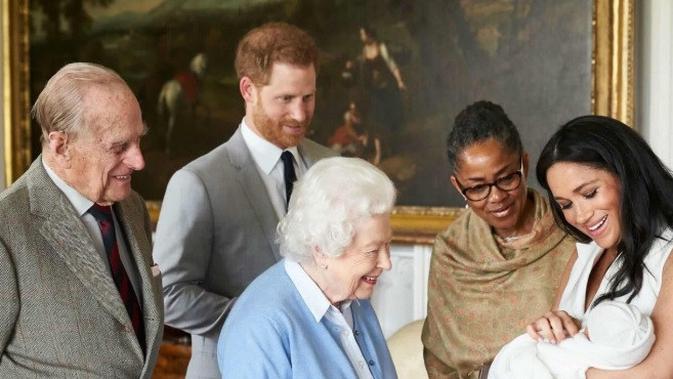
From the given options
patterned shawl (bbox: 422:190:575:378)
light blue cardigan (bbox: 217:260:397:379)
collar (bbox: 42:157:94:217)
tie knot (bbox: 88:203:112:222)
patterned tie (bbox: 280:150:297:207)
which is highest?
collar (bbox: 42:157:94:217)

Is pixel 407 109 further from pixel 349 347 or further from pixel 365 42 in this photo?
pixel 349 347

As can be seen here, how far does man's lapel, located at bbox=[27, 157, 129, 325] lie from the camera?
2889 millimetres

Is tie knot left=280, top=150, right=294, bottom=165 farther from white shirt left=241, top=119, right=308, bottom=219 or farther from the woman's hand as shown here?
the woman's hand

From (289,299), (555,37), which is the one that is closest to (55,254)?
(289,299)

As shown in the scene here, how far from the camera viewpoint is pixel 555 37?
5102mm

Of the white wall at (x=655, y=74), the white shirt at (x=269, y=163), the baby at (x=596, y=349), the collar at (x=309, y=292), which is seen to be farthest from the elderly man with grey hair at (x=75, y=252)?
the white wall at (x=655, y=74)

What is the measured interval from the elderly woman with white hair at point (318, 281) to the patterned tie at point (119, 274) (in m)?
0.33

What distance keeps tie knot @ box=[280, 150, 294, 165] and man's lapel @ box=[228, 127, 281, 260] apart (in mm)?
129

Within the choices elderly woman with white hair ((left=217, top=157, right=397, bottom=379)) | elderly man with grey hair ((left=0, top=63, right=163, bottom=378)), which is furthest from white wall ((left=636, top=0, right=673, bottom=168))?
elderly man with grey hair ((left=0, top=63, right=163, bottom=378))

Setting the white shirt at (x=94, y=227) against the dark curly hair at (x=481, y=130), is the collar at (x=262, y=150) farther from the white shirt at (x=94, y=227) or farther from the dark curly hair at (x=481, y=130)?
the white shirt at (x=94, y=227)

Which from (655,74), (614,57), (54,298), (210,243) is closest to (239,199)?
(210,243)

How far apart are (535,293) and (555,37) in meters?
1.88

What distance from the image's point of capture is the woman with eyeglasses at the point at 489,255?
360cm

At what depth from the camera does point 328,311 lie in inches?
117
